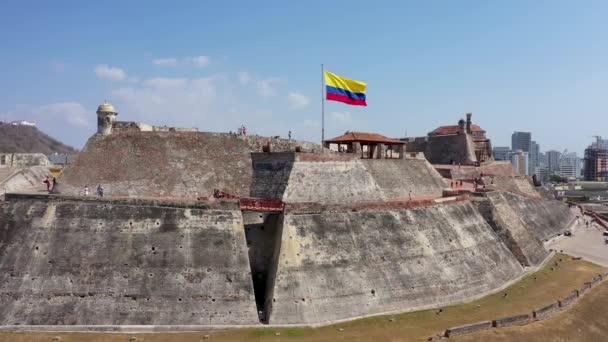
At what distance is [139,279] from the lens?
22391 mm

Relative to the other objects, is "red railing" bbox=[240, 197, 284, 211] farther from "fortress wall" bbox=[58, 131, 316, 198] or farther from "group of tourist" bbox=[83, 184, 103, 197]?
"group of tourist" bbox=[83, 184, 103, 197]

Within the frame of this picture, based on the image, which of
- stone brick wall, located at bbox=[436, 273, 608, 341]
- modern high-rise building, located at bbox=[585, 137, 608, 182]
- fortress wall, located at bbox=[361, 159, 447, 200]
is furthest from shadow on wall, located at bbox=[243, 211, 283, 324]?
modern high-rise building, located at bbox=[585, 137, 608, 182]

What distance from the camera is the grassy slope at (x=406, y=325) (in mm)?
20625

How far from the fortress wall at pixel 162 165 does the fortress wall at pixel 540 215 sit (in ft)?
89.4

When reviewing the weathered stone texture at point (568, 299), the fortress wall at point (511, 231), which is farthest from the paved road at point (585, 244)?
the weathered stone texture at point (568, 299)

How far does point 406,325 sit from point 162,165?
16313 mm

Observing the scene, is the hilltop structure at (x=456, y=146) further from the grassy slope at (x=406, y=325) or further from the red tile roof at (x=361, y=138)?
the grassy slope at (x=406, y=325)

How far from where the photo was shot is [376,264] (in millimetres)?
25797

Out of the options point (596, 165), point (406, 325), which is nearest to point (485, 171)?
point (406, 325)

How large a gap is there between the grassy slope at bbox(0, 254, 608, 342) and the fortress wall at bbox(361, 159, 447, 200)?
982cm

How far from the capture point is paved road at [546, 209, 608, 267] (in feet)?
137

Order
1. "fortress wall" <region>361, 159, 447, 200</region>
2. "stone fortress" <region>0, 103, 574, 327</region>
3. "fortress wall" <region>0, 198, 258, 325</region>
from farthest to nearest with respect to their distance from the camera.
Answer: "fortress wall" <region>361, 159, 447, 200</region>, "stone fortress" <region>0, 103, 574, 327</region>, "fortress wall" <region>0, 198, 258, 325</region>

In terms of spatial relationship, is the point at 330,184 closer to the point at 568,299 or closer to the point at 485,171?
the point at 568,299

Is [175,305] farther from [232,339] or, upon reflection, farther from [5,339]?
[5,339]
